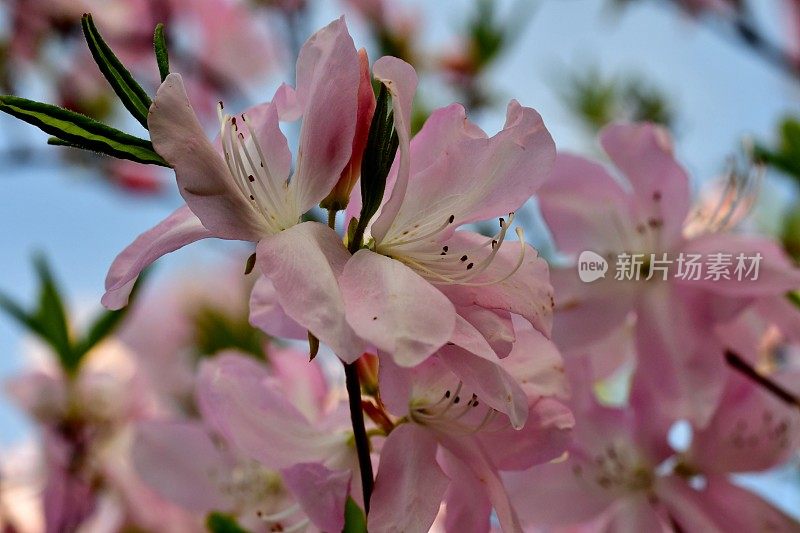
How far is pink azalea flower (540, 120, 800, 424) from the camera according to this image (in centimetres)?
67

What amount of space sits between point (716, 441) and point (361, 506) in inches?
12.2

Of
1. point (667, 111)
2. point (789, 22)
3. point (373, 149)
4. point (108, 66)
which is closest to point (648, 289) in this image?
point (373, 149)

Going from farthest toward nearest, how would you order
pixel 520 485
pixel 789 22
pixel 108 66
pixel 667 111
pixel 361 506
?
pixel 789 22 → pixel 667 111 → pixel 520 485 → pixel 361 506 → pixel 108 66

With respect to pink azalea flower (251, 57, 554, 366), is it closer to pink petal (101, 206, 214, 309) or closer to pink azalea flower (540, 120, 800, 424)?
pink petal (101, 206, 214, 309)

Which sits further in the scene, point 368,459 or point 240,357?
point 240,357

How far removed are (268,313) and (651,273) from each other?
1.16ft

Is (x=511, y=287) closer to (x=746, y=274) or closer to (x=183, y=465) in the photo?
(x=746, y=274)

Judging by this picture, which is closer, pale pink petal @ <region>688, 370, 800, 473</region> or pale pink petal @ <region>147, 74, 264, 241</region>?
pale pink petal @ <region>147, 74, 264, 241</region>

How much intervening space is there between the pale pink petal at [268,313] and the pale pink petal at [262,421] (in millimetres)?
64

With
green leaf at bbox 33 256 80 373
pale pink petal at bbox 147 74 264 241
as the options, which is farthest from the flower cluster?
green leaf at bbox 33 256 80 373

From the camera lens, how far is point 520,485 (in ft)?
2.15

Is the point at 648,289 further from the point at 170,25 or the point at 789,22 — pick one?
the point at 789,22

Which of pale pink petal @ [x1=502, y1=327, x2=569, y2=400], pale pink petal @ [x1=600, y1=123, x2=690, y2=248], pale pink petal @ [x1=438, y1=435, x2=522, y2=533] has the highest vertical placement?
pale pink petal @ [x1=502, y1=327, x2=569, y2=400]

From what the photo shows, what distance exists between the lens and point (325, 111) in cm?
44
